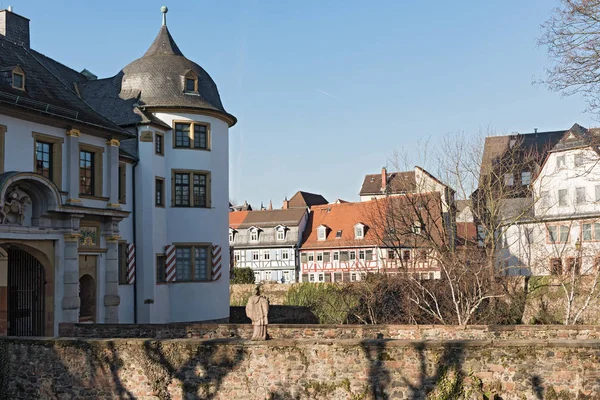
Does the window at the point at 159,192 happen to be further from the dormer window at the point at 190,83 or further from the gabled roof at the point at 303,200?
the gabled roof at the point at 303,200

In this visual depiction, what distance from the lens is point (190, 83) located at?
26.3m

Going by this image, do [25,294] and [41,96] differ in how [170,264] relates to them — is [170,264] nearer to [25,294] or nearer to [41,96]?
[25,294]

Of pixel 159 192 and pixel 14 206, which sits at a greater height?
pixel 159 192

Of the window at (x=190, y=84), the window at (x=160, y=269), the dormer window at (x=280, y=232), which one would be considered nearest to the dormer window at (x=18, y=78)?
the window at (x=190, y=84)

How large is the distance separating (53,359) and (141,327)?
3.56 metres

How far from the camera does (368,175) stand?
7838 cm

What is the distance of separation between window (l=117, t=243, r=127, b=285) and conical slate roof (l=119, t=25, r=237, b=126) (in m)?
5.32

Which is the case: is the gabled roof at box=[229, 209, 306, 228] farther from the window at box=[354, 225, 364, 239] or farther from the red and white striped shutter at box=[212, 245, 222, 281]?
the red and white striped shutter at box=[212, 245, 222, 281]

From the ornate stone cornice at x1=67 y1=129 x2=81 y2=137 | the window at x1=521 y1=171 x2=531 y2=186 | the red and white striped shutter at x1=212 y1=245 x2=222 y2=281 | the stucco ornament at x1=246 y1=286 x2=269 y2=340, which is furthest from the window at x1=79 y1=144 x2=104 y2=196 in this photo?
the window at x1=521 y1=171 x2=531 y2=186

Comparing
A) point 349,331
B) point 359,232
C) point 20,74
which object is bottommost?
point 349,331

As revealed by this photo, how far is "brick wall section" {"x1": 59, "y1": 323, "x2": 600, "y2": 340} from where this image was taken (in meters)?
16.8

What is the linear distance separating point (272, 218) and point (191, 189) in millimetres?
28340

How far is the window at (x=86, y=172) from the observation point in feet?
67.2

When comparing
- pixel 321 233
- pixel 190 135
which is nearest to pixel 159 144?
pixel 190 135
